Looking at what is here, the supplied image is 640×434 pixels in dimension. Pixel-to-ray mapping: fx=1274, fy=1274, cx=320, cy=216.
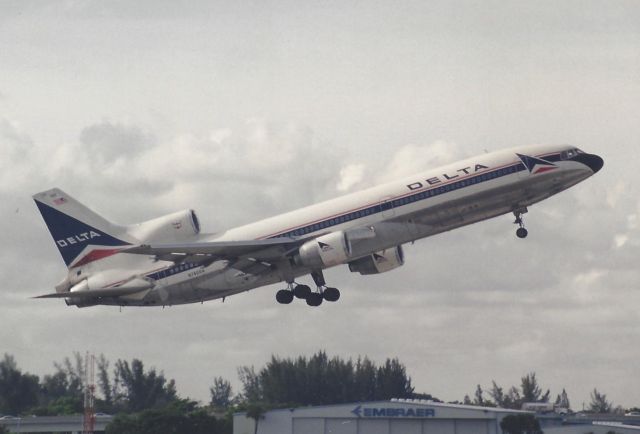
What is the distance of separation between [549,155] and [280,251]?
57.7 feet

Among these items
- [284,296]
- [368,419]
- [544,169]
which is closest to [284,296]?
[284,296]

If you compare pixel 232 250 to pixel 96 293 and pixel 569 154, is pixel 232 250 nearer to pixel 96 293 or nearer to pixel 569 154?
pixel 96 293

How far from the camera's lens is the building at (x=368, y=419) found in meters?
105

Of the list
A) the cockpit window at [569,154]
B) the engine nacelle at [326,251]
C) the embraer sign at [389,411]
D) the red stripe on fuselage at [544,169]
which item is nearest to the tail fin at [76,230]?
the engine nacelle at [326,251]

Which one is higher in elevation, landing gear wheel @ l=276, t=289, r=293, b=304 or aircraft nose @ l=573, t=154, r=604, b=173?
aircraft nose @ l=573, t=154, r=604, b=173

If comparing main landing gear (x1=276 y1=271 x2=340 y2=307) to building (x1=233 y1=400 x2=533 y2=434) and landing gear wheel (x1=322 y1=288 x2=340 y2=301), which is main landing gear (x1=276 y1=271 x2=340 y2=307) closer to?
landing gear wheel (x1=322 y1=288 x2=340 y2=301)

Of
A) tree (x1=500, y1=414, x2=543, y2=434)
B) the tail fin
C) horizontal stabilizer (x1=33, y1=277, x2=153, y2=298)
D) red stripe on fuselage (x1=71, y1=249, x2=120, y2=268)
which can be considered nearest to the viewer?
horizontal stabilizer (x1=33, y1=277, x2=153, y2=298)

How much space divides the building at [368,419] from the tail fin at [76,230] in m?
30.1

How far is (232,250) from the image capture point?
79000mm

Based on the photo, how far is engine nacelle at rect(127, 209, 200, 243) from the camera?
84.4 m

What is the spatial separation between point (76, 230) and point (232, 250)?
14280mm

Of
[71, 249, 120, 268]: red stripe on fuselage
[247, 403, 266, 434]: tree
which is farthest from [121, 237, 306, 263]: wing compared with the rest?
[247, 403, 266, 434]: tree

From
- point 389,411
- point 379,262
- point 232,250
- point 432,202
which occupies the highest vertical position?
point 432,202

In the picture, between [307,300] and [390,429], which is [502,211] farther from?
[390,429]
